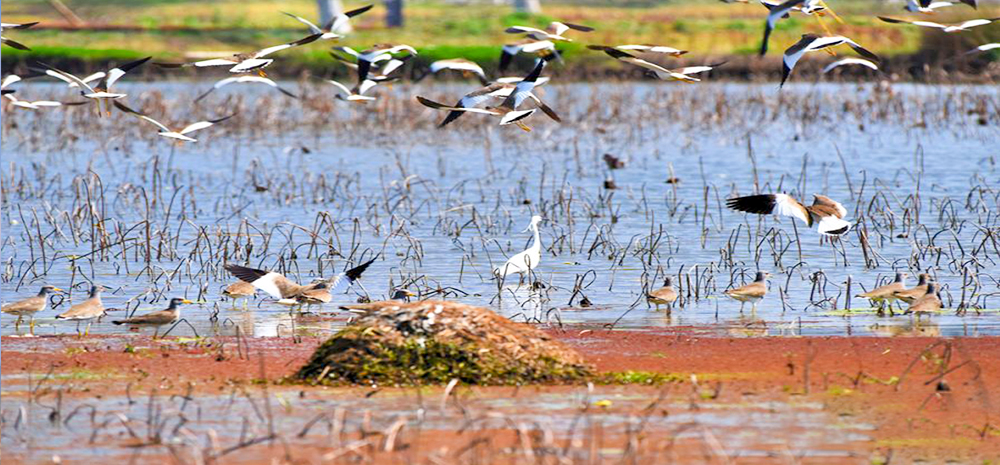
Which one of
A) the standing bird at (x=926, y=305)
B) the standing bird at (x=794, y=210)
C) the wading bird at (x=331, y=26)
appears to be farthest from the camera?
the standing bird at (x=794, y=210)

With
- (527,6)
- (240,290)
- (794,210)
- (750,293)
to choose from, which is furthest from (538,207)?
(527,6)

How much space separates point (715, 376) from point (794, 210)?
302 cm

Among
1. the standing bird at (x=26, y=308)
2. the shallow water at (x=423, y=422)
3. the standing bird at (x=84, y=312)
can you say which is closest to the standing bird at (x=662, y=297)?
the shallow water at (x=423, y=422)

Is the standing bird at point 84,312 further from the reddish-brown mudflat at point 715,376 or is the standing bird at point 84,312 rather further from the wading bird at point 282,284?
the wading bird at point 282,284

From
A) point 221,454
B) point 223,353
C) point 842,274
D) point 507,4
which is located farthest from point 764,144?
point 507,4

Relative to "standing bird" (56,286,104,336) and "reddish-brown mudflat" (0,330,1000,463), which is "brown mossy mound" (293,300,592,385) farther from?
"standing bird" (56,286,104,336)

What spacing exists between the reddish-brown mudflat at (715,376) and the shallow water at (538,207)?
3.27 ft

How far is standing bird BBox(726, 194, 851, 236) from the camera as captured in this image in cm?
1236

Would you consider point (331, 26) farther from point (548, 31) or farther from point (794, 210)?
point (794, 210)

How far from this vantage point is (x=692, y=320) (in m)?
12.9

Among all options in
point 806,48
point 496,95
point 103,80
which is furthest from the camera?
point 103,80

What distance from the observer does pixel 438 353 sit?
941 cm

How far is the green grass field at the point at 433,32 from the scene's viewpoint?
183 feet

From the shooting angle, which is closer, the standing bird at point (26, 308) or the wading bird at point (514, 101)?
the wading bird at point (514, 101)
